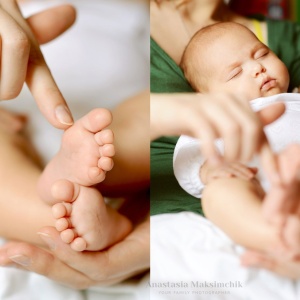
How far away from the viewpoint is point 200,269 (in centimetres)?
46

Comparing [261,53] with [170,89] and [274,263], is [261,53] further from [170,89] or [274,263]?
[274,263]

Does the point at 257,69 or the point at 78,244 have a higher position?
the point at 257,69

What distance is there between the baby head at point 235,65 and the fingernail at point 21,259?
22 cm

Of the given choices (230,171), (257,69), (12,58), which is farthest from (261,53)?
(12,58)

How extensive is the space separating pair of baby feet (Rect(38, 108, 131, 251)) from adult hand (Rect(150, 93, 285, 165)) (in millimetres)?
72

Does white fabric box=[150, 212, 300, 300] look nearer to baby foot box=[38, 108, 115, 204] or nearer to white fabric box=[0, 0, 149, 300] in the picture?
baby foot box=[38, 108, 115, 204]

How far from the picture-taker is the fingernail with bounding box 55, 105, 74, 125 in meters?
0.49

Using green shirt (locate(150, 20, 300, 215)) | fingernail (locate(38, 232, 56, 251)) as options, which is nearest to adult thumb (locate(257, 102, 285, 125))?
green shirt (locate(150, 20, 300, 215))

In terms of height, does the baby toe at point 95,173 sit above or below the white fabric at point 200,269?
above

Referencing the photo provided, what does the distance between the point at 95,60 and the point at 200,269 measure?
0.38 m

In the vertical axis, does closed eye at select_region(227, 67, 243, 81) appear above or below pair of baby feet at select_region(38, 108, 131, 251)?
above

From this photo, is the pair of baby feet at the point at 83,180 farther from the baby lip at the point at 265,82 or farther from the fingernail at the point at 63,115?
the baby lip at the point at 265,82

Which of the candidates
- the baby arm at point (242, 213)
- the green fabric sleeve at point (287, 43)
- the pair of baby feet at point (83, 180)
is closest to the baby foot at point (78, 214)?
the pair of baby feet at point (83, 180)

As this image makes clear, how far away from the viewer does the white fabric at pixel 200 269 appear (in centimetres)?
Answer: 44
